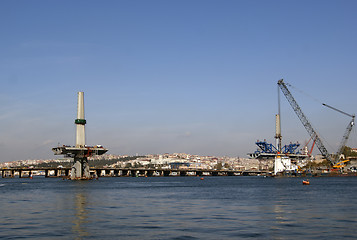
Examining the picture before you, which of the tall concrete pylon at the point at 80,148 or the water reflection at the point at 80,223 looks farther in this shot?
the tall concrete pylon at the point at 80,148

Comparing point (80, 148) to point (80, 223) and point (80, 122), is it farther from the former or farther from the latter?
point (80, 223)

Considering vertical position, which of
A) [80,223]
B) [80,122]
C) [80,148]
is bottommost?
[80,223]

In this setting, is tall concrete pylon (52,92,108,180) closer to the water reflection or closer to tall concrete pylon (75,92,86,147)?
tall concrete pylon (75,92,86,147)

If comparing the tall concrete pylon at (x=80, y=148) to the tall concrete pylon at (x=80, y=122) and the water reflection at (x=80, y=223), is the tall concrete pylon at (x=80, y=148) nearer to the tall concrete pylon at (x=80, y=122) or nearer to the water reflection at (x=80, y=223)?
the tall concrete pylon at (x=80, y=122)

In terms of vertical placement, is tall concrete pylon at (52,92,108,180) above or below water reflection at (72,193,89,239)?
above

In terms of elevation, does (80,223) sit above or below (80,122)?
below

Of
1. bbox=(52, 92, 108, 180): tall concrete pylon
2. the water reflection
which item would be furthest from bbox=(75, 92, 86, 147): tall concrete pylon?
the water reflection

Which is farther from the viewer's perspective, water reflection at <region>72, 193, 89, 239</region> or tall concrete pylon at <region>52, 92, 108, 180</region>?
tall concrete pylon at <region>52, 92, 108, 180</region>

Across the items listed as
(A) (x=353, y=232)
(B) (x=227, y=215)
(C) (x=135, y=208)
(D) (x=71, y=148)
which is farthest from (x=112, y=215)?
(D) (x=71, y=148)

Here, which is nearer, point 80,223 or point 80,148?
point 80,223

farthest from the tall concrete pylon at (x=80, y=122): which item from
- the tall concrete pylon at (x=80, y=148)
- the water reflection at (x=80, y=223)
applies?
the water reflection at (x=80, y=223)

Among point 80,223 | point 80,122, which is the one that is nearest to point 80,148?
point 80,122

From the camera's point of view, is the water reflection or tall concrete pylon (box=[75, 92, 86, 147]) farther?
tall concrete pylon (box=[75, 92, 86, 147])

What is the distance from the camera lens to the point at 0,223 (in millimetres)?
39500
